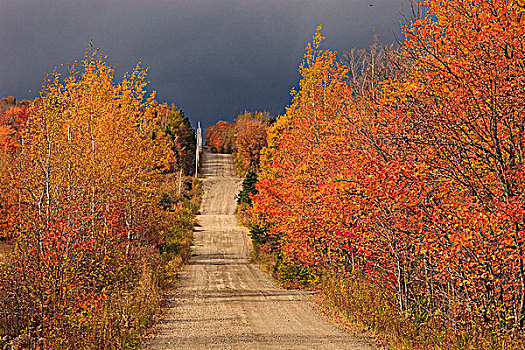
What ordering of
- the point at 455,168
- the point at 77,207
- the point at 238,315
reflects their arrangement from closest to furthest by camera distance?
1. the point at 455,168
2. the point at 77,207
3. the point at 238,315

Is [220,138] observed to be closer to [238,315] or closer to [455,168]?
[238,315]

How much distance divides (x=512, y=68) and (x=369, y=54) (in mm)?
4649

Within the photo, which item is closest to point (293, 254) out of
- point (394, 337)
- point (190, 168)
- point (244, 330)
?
point (244, 330)

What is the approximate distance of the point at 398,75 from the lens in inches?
431

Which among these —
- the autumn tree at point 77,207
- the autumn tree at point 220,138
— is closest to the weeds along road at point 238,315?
the autumn tree at point 77,207

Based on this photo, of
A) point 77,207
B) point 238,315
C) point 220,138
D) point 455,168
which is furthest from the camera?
point 220,138

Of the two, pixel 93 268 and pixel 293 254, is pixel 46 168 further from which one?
pixel 293 254

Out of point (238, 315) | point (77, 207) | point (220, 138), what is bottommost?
point (238, 315)

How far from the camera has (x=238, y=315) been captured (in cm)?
1209

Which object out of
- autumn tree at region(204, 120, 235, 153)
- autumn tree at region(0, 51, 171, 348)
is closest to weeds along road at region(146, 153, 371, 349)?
autumn tree at region(0, 51, 171, 348)

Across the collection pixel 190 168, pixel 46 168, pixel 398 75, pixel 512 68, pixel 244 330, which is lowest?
pixel 244 330

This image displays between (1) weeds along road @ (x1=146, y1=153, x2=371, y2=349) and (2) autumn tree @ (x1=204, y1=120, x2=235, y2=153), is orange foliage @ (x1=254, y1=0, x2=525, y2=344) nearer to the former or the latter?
(1) weeds along road @ (x1=146, y1=153, x2=371, y2=349)

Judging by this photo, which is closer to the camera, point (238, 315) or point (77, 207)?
point (77, 207)

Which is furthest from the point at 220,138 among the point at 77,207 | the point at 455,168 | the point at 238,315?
the point at 455,168
